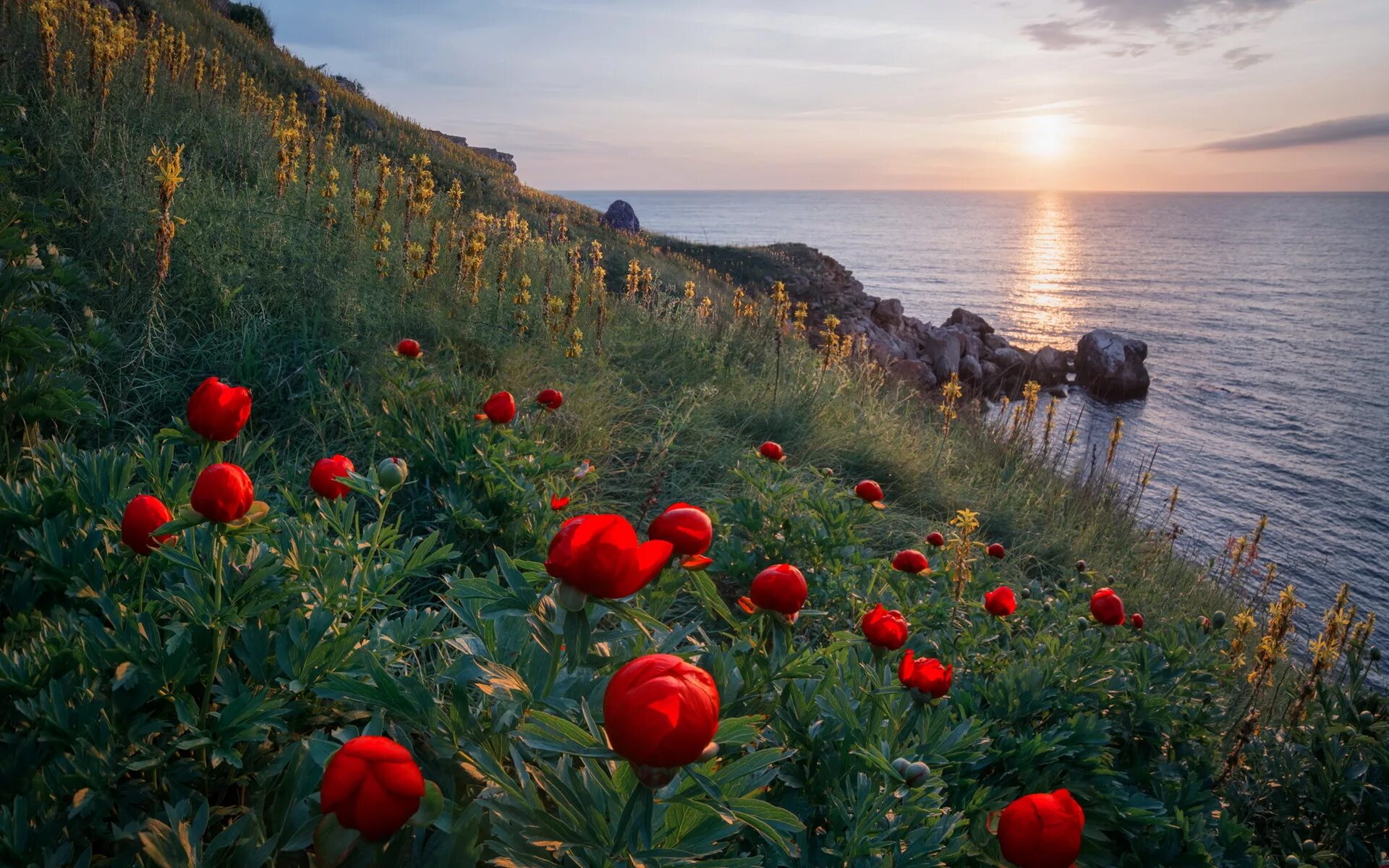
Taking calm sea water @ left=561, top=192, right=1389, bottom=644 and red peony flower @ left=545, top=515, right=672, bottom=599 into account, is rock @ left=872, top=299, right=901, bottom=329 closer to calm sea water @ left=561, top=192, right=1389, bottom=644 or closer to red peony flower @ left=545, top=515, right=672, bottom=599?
calm sea water @ left=561, top=192, right=1389, bottom=644

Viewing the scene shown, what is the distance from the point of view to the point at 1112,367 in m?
18.5

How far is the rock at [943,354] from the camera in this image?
18.8 m

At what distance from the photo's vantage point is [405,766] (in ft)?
2.52

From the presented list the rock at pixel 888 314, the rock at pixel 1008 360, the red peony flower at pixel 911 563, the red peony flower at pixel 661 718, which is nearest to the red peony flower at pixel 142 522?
the red peony flower at pixel 661 718

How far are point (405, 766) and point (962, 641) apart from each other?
181 centimetres

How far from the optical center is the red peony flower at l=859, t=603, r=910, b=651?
4.81 ft

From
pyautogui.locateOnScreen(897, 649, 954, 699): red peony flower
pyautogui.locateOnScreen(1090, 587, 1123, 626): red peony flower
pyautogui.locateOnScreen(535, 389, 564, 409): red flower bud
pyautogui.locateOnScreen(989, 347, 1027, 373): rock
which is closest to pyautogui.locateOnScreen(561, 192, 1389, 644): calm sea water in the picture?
pyautogui.locateOnScreen(989, 347, 1027, 373): rock

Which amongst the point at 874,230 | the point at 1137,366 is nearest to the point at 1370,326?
the point at 1137,366

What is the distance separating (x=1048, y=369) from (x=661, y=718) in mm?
21760

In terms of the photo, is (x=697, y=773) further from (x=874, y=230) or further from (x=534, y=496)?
(x=874, y=230)

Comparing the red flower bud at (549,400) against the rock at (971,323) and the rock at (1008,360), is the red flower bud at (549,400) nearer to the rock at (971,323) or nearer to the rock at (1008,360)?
the rock at (1008,360)

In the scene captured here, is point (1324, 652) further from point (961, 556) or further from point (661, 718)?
point (661, 718)

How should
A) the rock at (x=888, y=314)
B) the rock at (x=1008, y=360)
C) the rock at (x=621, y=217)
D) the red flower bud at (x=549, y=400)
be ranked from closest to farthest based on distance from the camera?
the red flower bud at (x=549, y=400) → the rock at (x=1008, y=360) → the rock at (x=888, y=314) → the rock at (x=621, y=217)

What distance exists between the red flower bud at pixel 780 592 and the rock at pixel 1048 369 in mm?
20641
